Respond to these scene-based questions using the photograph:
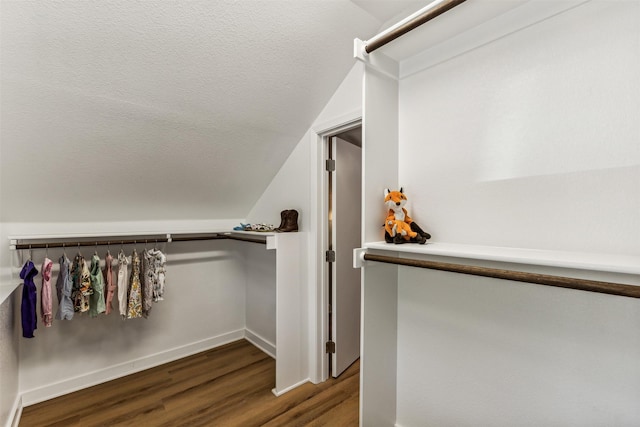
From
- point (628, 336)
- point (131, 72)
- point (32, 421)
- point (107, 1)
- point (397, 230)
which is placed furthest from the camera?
point (32, 421)

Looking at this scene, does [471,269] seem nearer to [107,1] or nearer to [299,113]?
[299,113]

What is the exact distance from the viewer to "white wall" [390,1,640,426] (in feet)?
3.35

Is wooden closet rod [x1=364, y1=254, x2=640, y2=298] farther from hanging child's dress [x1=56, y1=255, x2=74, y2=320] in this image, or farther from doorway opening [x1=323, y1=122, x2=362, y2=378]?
hanging child's dress [x1=56, y1=255, x2=74, y2=320]

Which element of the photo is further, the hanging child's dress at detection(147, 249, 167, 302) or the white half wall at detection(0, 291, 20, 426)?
the hanging child's dress at detection(147, 249, 167, 302)

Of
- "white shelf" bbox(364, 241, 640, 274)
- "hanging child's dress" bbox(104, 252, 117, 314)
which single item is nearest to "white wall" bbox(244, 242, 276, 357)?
"hanging child's dress" bbox(104, 252, 117, 314)

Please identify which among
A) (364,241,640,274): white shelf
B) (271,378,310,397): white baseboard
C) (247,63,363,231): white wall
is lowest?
(271,378,310,397): white baseboard

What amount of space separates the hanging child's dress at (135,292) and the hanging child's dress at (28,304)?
1.72 ft

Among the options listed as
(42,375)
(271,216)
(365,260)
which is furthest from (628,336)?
(42,375)

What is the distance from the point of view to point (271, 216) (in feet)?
9.09

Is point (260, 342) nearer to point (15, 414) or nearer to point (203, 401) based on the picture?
point (203, 401)

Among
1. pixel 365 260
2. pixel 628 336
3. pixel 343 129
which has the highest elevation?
pixel 343 129

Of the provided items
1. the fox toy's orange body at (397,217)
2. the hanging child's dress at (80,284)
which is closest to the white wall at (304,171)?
the fox toy's orange body at (397,217)

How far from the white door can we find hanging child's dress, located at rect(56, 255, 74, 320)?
1865 mm

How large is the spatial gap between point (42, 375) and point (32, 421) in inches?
12.8
